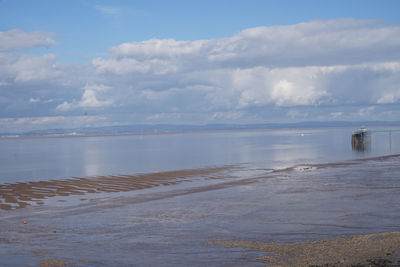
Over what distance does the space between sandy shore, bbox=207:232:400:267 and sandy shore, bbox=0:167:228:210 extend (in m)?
14.8

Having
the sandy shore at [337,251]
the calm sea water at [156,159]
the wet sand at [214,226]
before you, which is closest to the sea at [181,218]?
the wet sand at [214,226]

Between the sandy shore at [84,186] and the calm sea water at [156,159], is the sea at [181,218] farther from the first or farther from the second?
the calm sea water at [156,159]

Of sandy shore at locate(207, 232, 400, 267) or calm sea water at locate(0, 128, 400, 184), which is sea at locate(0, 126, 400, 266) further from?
calm sea water at locate(0, 128, 400, 184)

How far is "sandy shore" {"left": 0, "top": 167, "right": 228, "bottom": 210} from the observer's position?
24750 mm

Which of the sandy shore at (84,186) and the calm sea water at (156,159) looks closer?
the sandy shore at (84,186)

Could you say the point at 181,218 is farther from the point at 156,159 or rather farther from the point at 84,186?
the point at 156,159

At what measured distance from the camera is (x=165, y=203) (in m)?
21.8

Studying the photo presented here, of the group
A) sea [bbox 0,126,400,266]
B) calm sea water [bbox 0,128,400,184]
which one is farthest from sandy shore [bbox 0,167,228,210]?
calm sea water [bbox 0,128,400,184]

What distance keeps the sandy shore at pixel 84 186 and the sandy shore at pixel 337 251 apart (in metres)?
14.8

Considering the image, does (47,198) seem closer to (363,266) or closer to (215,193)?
(215,193)

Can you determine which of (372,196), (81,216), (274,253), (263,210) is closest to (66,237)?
(81,216)

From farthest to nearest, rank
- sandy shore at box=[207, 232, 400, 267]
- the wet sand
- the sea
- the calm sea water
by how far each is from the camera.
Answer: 1. the calm sea water
2. the sea
3. the wet sand
4. sandy shore at box=[207, 232, 400, 267]

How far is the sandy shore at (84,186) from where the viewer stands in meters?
24.8

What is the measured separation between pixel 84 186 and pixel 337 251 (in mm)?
22945
